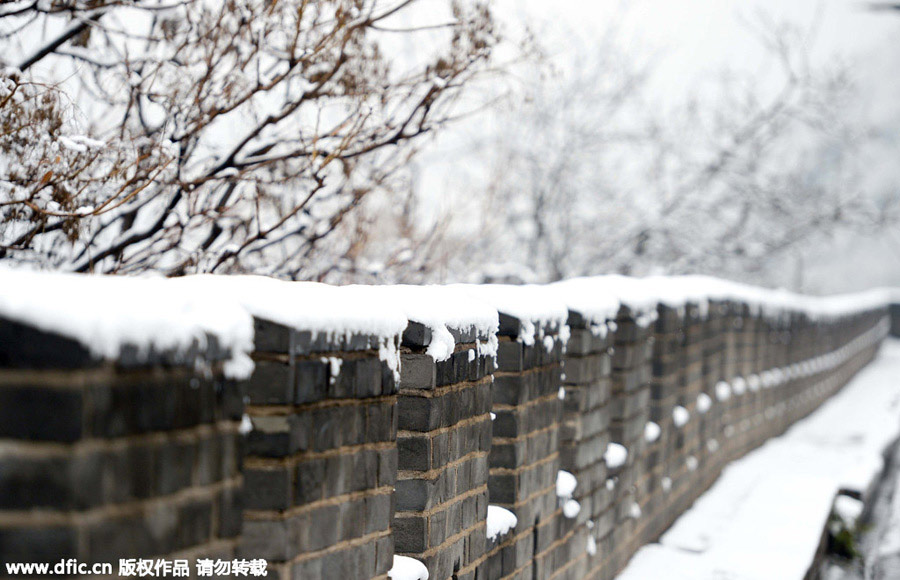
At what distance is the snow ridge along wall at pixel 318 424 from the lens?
1.67m

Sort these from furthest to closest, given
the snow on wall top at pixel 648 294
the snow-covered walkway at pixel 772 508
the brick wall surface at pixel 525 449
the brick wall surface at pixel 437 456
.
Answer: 1. the snow-covered walkway at pixel 772 508
2. the snow on wall top at pixel 648 294
3. the brick wall surface at pixel 525 449
4. the brick wall surface at pixel 437 456

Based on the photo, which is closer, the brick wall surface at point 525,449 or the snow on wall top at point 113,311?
the snow on wall top at point 113,311

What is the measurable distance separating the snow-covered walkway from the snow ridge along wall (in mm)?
569

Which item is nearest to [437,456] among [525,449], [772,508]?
[525,449]

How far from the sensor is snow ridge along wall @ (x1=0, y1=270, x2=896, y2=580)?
167 centimetres

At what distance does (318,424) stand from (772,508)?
590 centimetres

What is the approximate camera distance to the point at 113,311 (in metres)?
1.74

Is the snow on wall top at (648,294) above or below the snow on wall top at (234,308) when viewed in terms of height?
above

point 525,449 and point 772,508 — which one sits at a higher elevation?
point 525,449

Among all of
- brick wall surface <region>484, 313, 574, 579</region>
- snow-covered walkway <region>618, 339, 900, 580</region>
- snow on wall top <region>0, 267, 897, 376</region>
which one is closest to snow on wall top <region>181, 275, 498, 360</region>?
snow on wall top <region>0, 267, 897, 376</region>

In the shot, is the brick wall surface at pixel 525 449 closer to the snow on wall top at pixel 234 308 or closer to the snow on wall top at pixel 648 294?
the snow on wall top at pixel 234 308

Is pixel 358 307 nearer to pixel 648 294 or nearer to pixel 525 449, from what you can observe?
pixel 525 449

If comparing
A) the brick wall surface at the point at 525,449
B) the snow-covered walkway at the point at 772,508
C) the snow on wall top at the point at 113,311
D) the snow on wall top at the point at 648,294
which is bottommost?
the snow-covered walkway at the point at 772,508

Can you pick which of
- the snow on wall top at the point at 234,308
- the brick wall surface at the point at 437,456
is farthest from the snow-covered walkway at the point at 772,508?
the brick wall surface at the point at 437,456
